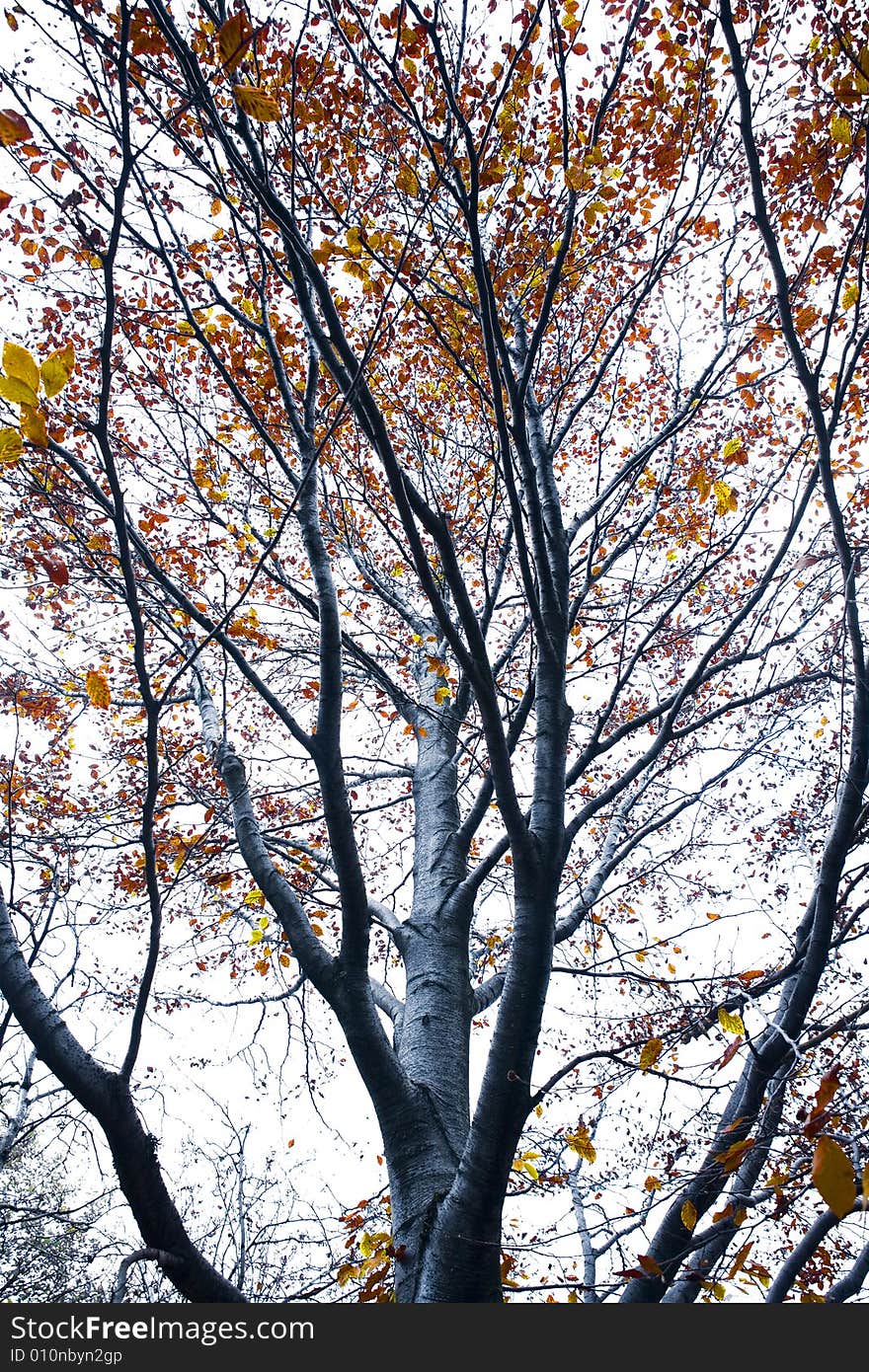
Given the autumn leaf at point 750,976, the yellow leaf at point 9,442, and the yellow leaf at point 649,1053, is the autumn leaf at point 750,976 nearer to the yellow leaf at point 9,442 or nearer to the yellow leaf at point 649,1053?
the yellow leaf at point 649,1053

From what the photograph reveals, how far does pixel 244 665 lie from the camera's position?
2537 millimetres

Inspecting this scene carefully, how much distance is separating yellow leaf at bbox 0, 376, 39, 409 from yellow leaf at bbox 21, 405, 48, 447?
0.01 metres

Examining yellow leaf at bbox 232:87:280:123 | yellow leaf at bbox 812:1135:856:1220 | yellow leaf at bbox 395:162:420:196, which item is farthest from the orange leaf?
yellow leaf at bbox 395:162:420:196

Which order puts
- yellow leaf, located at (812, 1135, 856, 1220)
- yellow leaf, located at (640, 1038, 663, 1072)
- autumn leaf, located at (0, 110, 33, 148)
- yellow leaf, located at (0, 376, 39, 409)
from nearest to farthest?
yellow leaf, located at (812, 1135, 856, 1220) < yellow leaf, located at (0, 376, 39, 409) < autumn leaf, located at (0, 110, 33, 148) < yellow leaf, located at (640, 1038, 663, 1072)

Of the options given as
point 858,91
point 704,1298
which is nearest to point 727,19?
point 858,91

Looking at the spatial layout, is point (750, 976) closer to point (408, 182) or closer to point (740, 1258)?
point (740, 1258)

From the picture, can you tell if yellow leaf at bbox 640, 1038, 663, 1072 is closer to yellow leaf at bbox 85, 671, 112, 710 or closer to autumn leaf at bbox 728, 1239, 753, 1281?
autumn leaf at bbox 728, 1239, 753, 1281

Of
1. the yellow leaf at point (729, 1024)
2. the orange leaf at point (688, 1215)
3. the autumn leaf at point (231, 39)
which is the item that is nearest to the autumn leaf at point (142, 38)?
the autumn leaf at point (231, 39)

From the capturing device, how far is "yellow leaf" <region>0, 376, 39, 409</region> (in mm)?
1464

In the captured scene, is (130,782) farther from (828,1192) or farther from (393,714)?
(828,1192)

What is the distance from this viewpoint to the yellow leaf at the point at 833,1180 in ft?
4.09

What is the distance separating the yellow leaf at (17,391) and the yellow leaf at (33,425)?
0.5 inches

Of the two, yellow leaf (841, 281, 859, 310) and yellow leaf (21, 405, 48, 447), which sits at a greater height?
yellow leaf (841, 281, 859, 310)

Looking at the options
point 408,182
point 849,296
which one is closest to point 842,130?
point 849,296
